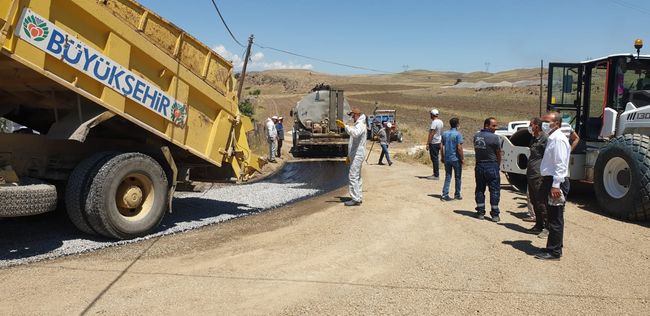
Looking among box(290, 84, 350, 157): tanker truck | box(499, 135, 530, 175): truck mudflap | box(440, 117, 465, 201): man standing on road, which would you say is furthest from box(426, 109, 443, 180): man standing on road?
box(290, 84, 350, 157): tanker truck

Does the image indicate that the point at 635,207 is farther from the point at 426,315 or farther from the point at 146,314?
the point at 146,314

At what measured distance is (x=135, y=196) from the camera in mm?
6703

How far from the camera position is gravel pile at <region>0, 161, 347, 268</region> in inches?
242

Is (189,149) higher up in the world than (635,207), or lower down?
higher up

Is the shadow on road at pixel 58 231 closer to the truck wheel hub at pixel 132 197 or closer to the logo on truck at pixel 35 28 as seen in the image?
the truck wheel hub at pixel 132 197

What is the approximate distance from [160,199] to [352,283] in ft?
10.3

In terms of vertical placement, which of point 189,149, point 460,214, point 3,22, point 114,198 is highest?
point 3,22

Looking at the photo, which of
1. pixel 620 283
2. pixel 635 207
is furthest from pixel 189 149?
pixel 635 207

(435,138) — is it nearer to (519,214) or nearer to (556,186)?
(519,214)

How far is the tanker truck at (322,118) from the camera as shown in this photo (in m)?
20.5

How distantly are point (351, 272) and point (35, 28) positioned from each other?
3.97 m

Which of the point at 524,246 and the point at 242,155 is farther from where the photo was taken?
the point at 242,155

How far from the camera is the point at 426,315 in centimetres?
432

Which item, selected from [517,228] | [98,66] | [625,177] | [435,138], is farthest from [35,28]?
[435,138]
